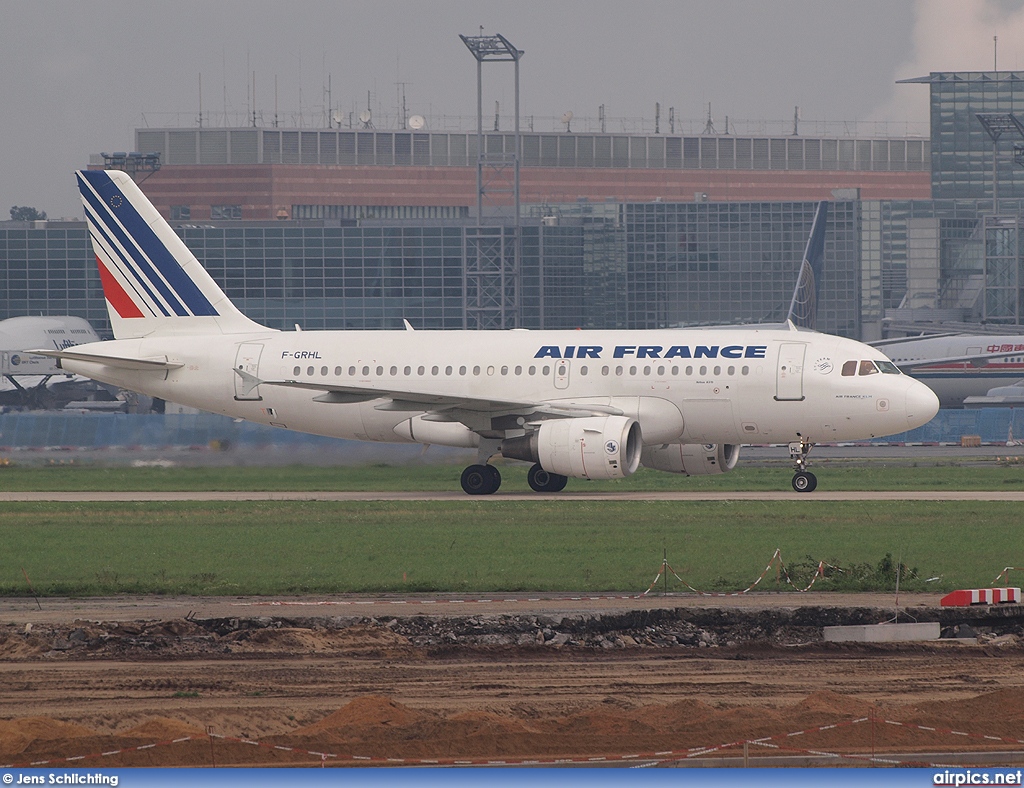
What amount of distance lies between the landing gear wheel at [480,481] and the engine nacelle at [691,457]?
4.02 meters

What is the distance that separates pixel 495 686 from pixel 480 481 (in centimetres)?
2288

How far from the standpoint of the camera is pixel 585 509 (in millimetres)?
31406

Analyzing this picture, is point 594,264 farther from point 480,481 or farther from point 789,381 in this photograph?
point 789,381

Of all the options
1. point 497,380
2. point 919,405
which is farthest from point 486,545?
point 919,405

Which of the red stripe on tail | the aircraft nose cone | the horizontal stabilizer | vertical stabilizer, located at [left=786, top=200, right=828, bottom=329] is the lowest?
Answer: the aircraft nose cone

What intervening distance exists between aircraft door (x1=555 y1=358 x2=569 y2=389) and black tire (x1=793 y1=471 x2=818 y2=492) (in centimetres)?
625

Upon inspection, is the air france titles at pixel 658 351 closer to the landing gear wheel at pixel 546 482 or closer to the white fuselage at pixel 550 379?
the white fuselage at pixel 550 379

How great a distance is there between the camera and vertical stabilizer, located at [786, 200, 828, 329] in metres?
114

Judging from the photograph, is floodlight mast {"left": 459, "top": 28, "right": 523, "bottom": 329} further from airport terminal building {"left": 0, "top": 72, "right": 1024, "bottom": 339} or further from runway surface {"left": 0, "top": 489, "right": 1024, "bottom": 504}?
runway surface {"left": 0, "top": 489, "right": 1024, "bottom": 504}

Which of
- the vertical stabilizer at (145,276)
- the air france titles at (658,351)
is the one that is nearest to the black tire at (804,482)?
the air france titles at (658,351)

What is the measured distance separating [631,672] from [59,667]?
5898 millimetres

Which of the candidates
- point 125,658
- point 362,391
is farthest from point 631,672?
point 362,391

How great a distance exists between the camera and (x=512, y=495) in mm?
36844

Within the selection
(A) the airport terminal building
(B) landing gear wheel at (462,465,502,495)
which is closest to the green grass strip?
(B) landing gear wheel at (462,465,502,495)
